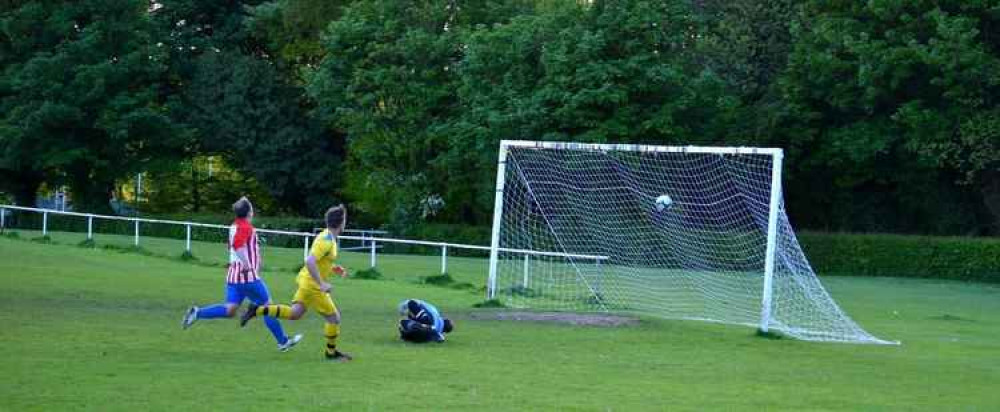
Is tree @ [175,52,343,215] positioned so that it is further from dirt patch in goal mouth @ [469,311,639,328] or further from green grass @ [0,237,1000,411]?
dirt patch in goal mouth @ [469,311,639,328]

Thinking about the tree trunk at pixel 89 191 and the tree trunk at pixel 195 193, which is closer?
the tree trunk at pixel 89 191

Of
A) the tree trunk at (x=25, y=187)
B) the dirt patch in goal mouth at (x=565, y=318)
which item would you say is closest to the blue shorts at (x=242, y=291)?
the dirt patch in goal mouth at (x=565, y=318)

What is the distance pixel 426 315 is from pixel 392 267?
721 inches

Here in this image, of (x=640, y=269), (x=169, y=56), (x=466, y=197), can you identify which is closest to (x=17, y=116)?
(x=169, y=56)

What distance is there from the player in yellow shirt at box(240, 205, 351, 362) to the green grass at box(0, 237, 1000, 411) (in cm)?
38

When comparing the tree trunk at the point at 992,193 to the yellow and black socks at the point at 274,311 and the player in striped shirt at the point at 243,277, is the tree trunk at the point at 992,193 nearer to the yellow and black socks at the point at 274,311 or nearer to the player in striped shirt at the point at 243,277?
the player in striped shirt at the point at 243,277

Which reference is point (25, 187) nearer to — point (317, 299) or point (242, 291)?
point (242, 291)

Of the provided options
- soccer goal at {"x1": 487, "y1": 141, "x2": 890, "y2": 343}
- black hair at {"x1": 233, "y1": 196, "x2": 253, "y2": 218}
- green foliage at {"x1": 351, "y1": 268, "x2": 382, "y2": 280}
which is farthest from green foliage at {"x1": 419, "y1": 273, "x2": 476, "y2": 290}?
black hair at {"x1": 233, "y1": 196, "x2": 253, "y2": 218}

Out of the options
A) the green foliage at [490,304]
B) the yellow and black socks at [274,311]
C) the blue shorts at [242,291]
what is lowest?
the green foliage at [490,304]

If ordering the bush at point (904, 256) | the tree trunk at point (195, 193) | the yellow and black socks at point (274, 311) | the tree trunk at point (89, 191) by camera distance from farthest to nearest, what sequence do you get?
1. the tree trunk at point (195, 193)
2. the tree trunk at point (89, 191)
3. the bush at point (904, 256)
4. the yellow and black socks at point (274, 311)

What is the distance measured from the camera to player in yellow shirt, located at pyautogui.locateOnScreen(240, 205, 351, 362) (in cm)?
1471

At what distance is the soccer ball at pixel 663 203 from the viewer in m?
32.3

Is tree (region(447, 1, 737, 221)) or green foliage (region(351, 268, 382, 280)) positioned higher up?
tree (region(447, 1, 737, 221))

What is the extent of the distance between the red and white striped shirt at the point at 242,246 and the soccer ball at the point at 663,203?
59.1ft
